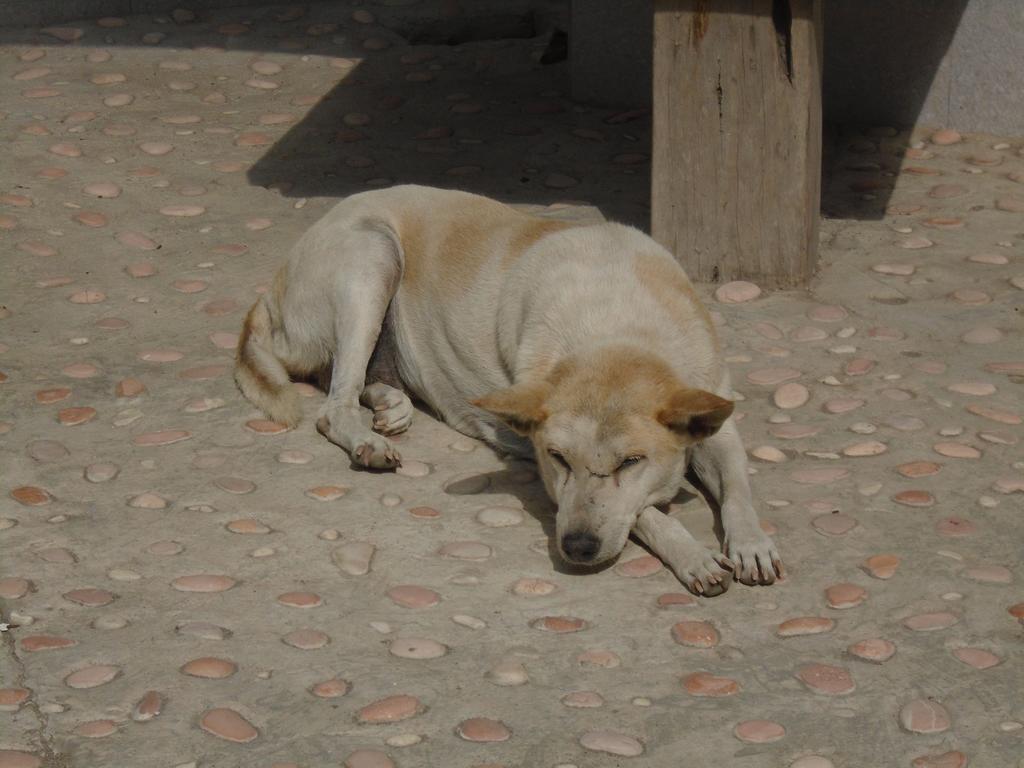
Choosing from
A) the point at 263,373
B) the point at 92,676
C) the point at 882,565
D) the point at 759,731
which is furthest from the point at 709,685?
the point at 263,373

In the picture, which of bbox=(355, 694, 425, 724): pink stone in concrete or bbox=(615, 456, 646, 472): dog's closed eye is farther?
bbox=(615, 456, 646, 472): dog's closed eye

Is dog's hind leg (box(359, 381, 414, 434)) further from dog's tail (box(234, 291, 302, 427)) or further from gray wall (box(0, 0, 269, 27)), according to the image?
gray wall (box(0, 0, 269, 27))

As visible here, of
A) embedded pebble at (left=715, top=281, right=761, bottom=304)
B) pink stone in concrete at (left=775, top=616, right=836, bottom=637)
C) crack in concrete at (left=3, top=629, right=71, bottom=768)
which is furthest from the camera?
embedded pebble at (left=715, top=281, right=761, bottom=304)

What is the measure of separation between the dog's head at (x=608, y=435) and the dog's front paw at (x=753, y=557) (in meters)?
0.28

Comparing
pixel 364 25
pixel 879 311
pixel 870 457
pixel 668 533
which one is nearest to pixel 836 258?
pixel 879 311

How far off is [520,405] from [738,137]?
2.30m

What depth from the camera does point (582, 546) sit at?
4316 millimetres

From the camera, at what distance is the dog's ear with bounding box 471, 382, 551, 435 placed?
448 cm

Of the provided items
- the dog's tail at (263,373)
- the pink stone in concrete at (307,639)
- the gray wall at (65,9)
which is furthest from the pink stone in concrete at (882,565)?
the gray wall at (65,9)

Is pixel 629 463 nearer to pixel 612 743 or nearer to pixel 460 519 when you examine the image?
pixel 460 519

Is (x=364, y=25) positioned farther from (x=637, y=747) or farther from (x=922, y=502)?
(x=637, y=747)

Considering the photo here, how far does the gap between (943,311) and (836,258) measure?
2.32 feet

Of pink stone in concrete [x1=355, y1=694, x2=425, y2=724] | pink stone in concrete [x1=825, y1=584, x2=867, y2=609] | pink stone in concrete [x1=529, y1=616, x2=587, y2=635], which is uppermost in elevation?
pink stone in concrete [x1=355, y1=694, x2=425, y2=724]

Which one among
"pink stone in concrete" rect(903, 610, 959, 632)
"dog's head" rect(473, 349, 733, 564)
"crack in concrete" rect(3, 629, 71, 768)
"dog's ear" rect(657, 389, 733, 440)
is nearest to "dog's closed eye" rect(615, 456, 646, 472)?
"dog's head" rect(473, 349, 733, 564)
